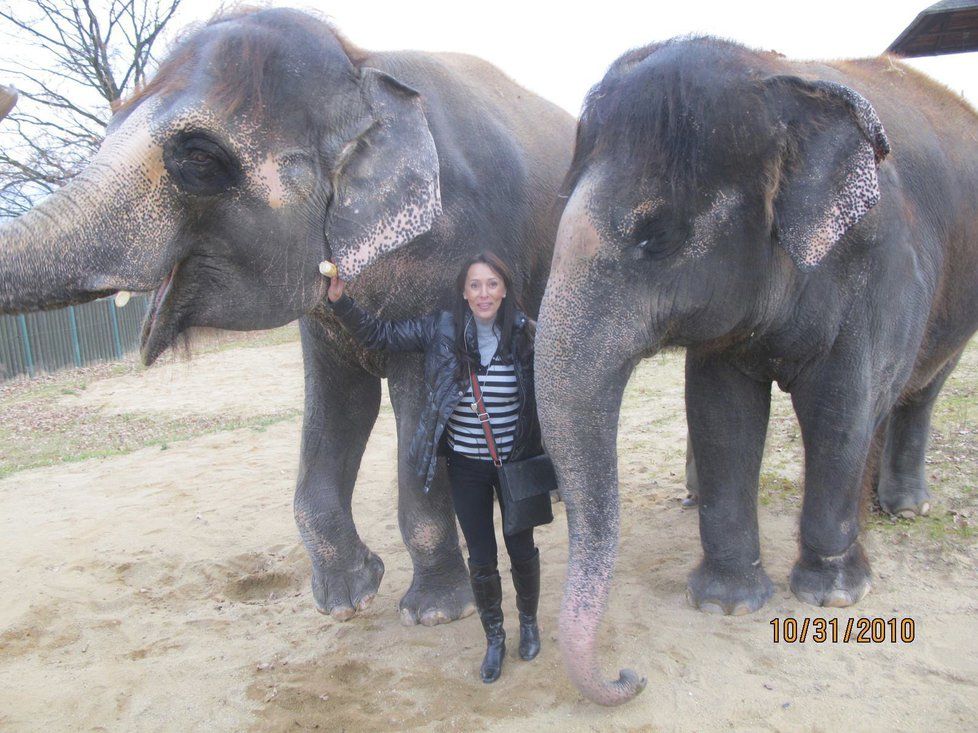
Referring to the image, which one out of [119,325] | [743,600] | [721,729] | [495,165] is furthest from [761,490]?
[119,325]

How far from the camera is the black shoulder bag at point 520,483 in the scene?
285 cm

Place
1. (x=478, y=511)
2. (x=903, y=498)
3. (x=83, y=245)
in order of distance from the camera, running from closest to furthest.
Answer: (x=83, y=245) → (x=478, y=511) → (x=903, y=498)

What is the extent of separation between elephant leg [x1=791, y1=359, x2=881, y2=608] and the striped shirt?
4.05 ft

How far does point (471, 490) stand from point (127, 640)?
1.84 meters

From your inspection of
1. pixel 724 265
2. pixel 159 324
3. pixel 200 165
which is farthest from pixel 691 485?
pixel 200 165

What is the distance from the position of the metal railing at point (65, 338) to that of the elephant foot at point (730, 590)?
11.4 m

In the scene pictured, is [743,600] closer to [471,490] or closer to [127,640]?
[471,490]

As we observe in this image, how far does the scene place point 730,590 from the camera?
3516 mm

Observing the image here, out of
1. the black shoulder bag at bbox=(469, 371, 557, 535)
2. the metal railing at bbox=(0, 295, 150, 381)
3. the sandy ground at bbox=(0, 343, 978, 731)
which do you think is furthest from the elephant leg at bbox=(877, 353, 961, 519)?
the metal railing at bbox=(0, 295, 150, 381)

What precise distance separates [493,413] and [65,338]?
570 inches

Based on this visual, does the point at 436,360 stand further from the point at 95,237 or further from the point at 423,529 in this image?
the point at 95,237

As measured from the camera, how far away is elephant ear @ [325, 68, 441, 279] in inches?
101
